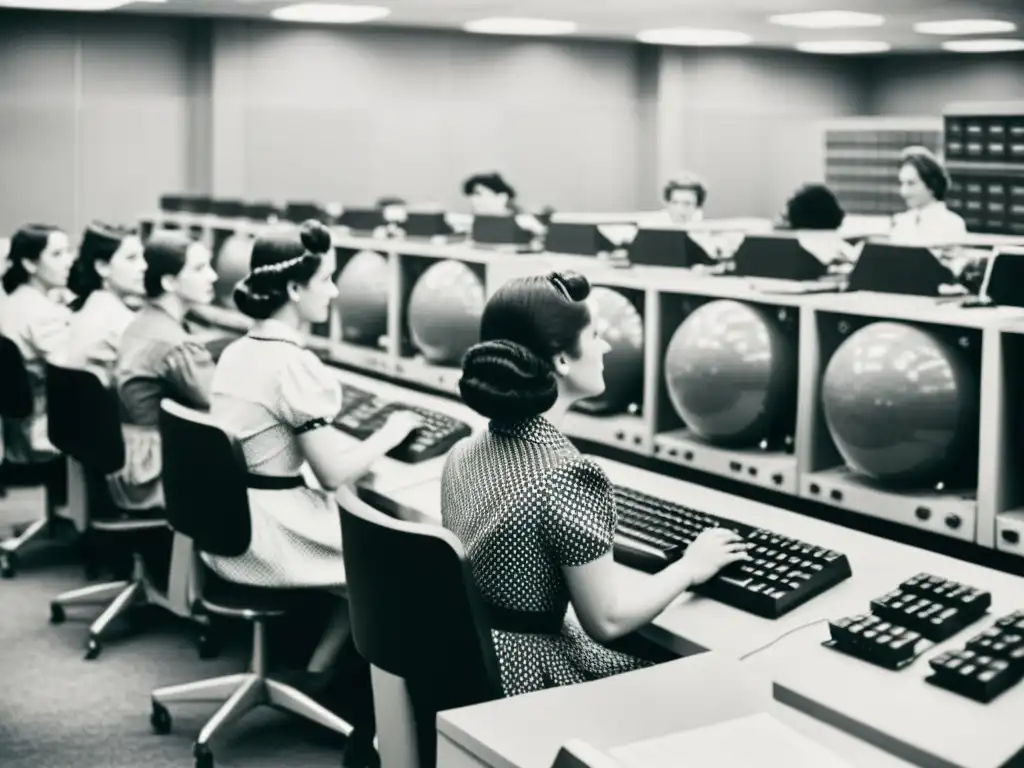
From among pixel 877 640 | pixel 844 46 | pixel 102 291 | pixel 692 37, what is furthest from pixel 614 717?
pixel 844 46

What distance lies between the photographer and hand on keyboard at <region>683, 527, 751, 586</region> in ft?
5.95

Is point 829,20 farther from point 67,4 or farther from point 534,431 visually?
point 534,431

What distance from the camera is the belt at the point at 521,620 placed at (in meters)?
1.75

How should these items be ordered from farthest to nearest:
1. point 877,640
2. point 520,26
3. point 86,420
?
point 520,26, point 86,420, point 877,640

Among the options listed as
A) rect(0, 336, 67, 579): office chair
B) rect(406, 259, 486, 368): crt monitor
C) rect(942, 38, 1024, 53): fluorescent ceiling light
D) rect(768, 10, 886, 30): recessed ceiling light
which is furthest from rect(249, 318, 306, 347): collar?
rect(942, 38, 1024, 53): fluorescent ceiling light

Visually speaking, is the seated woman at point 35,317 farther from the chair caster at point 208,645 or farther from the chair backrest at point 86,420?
the chair caster at point 208,645

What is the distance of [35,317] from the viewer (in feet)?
14.3

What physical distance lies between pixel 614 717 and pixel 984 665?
422 mm

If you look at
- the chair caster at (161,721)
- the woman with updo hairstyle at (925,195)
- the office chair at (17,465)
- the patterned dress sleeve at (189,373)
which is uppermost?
the woman with updo hairstyle at (925,195)

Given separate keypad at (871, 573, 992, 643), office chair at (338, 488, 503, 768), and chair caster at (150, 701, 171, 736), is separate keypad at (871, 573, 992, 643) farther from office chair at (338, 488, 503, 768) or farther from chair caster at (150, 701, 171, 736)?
chair caster at (150, 701, 171, 736)

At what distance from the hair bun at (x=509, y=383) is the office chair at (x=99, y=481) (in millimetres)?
1680

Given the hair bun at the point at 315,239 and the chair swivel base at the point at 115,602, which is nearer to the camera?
the hair bun at the point at 315,239

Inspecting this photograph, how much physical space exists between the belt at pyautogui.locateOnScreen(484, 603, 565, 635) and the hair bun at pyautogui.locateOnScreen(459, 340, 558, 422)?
263 millimetres

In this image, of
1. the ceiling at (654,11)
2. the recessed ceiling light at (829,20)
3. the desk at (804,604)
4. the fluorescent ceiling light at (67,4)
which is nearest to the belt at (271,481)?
the desk at (804,604)
